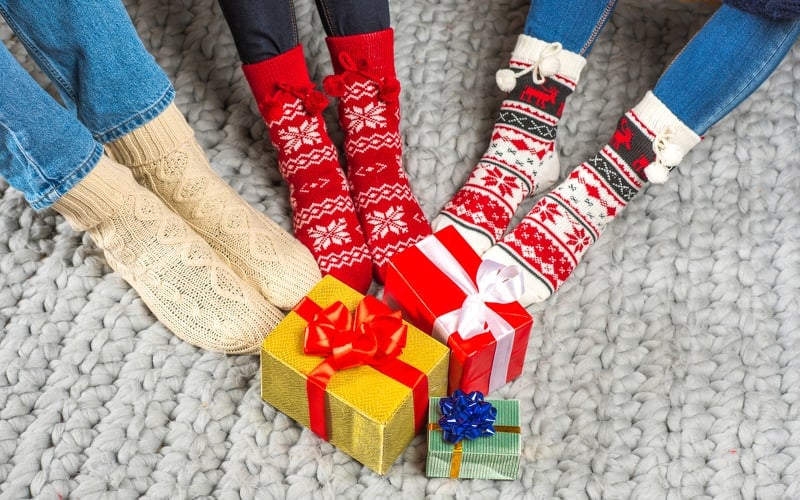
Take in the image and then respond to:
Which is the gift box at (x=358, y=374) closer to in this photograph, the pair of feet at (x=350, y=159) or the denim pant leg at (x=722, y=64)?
the pair of feet at (x=350, y=159)

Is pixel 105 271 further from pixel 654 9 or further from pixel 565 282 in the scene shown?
pixel 654 9

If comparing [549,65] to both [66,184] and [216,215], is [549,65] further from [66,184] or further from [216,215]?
[66,184]

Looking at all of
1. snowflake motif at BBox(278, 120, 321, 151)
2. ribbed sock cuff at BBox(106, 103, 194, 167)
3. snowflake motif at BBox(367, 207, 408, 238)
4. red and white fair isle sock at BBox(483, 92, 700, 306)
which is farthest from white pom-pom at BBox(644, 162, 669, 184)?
ribbed sock cuff at BBox(106, 103, 194, 167)

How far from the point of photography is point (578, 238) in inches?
43.6

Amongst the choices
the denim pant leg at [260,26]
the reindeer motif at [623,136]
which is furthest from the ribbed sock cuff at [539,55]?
the denim pant leg at [260,26]

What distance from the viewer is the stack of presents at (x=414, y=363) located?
861 millimetres

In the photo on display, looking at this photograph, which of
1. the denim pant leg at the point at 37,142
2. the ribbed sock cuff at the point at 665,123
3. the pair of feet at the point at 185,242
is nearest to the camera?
the denim pant leg at the point at 37,142

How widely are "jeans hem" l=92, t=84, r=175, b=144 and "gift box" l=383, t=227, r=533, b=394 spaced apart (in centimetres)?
33

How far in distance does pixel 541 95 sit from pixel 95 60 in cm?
57

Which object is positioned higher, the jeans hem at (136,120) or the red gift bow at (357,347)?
the jeans hem at (136,120)

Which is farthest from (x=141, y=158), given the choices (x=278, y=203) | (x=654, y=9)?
(x=654, y=9)

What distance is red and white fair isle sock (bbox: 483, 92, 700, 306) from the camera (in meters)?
1.07

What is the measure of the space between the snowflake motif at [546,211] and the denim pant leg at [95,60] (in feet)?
1.61

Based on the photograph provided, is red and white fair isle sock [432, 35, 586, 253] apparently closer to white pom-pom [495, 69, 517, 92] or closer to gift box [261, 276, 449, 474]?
white pom-pom [495, 69, 517, 92]
